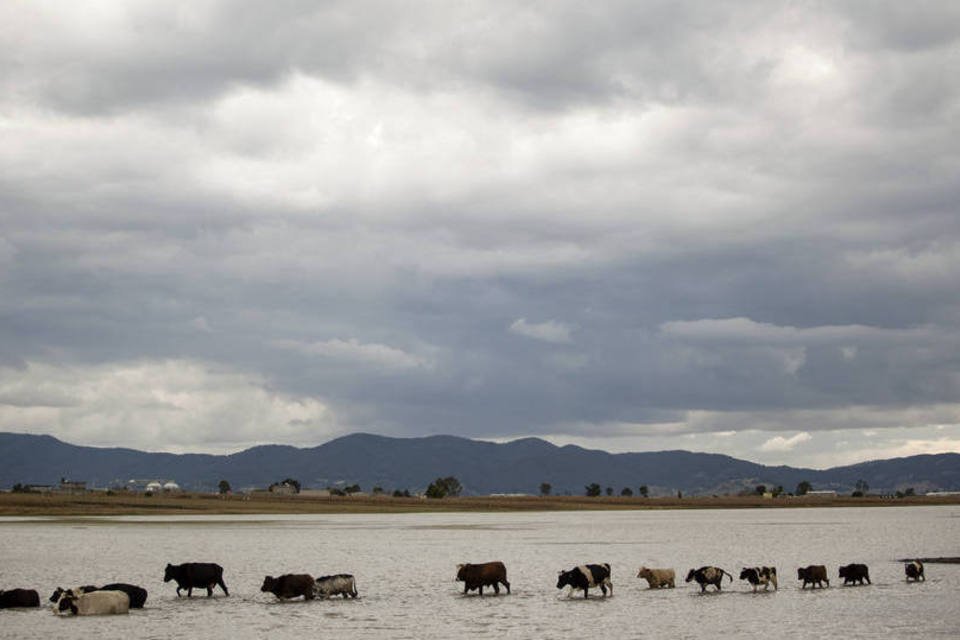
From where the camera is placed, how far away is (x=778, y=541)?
108 meters

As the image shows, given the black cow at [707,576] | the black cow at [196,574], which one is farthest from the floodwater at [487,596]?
the black cow at [196,574]

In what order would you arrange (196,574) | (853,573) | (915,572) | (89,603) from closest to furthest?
1. (89,603)
2. (196,574)
3. (853,573)
4. (915,572)

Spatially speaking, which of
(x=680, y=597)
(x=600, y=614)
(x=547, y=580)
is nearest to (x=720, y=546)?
(x=547, y=580)

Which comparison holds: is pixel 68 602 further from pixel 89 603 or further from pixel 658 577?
pixel 658 577

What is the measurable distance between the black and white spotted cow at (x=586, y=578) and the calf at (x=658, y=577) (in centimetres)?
337

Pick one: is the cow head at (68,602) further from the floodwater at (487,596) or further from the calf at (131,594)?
the calf at (131,594)

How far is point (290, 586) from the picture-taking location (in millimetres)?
48656

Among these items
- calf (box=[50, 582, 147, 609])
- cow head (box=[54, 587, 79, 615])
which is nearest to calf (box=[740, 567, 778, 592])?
calf (box=[50, 582, 147, 609])

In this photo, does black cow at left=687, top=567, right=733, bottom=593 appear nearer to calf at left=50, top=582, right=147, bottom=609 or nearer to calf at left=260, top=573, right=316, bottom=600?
calf at left=260, top=573, right=316, bottom=600

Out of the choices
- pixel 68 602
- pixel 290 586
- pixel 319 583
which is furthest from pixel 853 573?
pixel 68 602

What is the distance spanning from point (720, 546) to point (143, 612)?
64225 mm

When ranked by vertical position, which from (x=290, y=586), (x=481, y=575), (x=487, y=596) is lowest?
(x=487, y=596)

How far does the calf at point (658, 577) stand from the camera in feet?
179

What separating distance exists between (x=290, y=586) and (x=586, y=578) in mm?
12615
